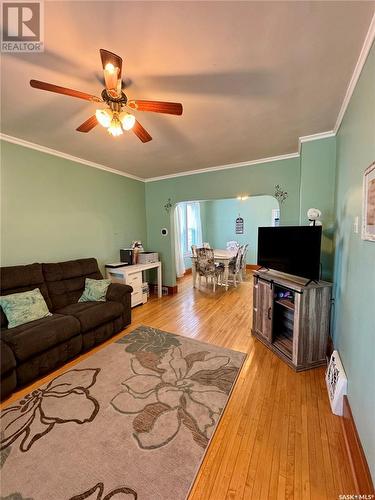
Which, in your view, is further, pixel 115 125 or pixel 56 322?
pixel 56 322

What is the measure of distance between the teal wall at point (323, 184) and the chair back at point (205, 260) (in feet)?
8.07

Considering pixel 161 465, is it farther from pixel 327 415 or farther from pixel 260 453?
pixel 327 415

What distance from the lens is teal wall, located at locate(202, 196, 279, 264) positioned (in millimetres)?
6708

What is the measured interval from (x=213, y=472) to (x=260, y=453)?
0.33 meters

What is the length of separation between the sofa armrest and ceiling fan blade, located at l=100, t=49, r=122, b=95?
2.33 m

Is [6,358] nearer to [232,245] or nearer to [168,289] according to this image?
[168,289]

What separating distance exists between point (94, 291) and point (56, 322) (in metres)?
0.80

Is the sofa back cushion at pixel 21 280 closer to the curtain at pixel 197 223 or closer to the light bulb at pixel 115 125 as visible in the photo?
the light bulb at pixel 115 125

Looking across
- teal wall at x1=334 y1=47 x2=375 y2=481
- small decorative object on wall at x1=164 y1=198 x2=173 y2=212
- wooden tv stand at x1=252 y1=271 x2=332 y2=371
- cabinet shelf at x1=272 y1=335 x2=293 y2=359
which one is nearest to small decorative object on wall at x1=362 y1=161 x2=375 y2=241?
teal wall at x1=334 y1=47 x2=375 y2=481

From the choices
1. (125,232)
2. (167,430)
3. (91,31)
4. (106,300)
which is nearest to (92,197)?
(125,232)

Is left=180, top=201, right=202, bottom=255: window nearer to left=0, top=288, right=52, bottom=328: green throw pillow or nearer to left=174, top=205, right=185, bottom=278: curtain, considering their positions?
left=174, top=205, right=185, bottom=278: curtain

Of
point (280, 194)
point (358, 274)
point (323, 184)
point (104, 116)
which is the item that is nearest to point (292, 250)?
point (358, 274)

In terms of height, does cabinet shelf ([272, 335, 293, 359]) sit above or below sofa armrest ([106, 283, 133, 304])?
below

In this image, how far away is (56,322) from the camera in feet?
7.26
